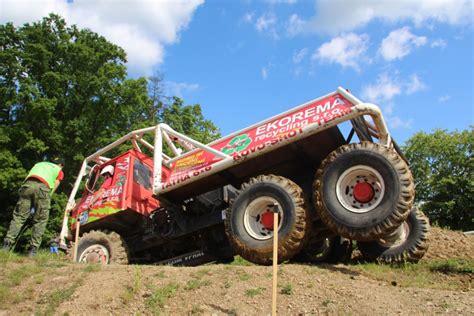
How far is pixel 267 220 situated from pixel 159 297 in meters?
2.38

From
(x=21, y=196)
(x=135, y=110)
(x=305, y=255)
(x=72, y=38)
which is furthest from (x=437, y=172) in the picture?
(x=21, y=196)

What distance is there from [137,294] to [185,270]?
99 centimetres

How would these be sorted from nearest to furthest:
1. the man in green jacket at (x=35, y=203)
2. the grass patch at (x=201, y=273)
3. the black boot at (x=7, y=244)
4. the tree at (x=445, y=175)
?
the grass patch at (x=201, y=273)
the black boot at (x=7, y=244)
the man in green jacket at (x=35, y=203)
the tree at (x=445, y=175)

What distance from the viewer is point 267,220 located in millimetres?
7438

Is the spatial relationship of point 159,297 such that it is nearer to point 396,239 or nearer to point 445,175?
point 396,239

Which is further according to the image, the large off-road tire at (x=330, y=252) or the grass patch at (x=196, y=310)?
the large off-road tire at (x=330, y=252)

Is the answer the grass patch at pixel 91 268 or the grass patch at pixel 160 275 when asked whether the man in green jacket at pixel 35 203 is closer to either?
the grass patch at pixel 91 268

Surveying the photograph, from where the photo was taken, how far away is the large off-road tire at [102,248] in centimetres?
905

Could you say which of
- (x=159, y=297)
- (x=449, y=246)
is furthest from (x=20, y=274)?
(x=449, y=246)

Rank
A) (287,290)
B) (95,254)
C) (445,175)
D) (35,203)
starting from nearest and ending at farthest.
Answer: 1. (287,290)
2. (35,203)
3. (95,254)
4. (445,175)

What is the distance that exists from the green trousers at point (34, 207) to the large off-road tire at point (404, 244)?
5.63 metres

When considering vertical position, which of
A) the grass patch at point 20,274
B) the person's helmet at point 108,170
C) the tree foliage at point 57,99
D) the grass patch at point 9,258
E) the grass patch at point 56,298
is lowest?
the grass patch at point 56,298

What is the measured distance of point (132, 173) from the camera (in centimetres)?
977

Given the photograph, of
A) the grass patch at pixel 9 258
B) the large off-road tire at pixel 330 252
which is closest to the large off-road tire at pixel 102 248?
the grass patch at pixel 9 258
